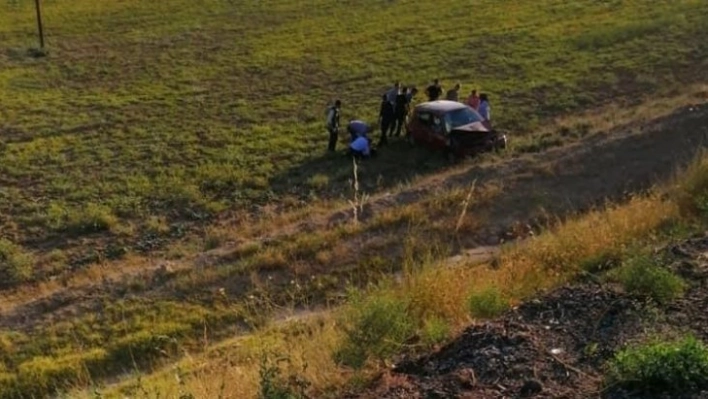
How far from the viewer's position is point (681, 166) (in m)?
18.7

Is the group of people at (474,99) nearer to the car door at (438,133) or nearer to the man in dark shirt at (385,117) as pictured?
Result: the car door at (438,133)

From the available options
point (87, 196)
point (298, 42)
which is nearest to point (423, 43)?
point (298, 42)

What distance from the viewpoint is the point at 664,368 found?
221 inches

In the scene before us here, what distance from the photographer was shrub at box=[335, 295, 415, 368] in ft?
22.5

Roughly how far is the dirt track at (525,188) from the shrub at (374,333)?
32.4 ft

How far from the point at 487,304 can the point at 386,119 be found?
59.3ft

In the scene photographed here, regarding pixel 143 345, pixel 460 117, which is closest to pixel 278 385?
pixel 143 345

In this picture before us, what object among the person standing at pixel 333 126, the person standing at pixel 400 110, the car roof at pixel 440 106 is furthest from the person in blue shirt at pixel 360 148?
the car roof at pixel 440 106

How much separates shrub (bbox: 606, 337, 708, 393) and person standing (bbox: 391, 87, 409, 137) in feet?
66.3

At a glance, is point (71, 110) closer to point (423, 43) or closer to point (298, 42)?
point (298, 42)

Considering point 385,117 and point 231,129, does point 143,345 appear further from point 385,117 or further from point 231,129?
point 231,129

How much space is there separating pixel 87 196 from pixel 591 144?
12663mm

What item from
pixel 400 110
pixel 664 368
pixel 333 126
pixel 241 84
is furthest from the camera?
pixel 241 84

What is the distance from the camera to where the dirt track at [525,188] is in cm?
1703
